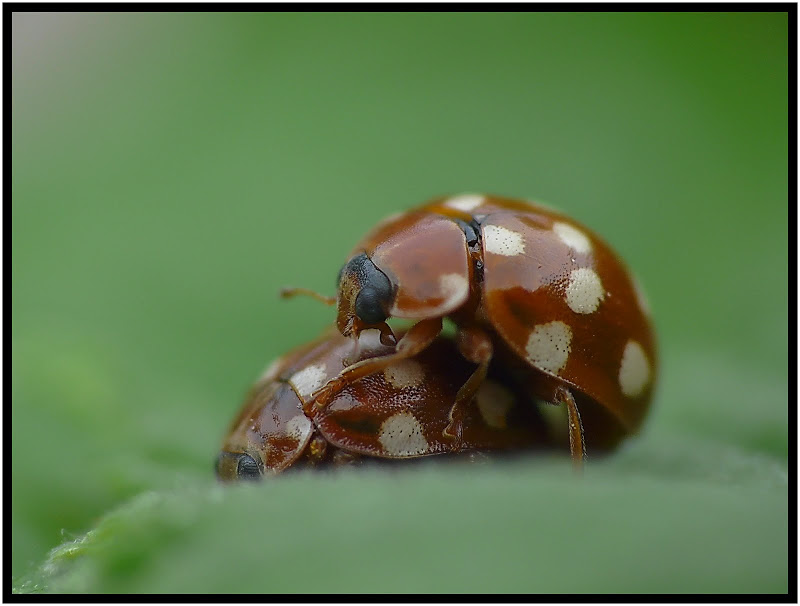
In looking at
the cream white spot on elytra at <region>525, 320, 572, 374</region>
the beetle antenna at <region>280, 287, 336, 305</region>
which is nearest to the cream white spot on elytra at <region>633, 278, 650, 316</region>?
the cream white spot on elytra at <region>525, 320, 572, 374</region>

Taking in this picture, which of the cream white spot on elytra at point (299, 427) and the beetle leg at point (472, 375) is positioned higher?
the beetle leg at point (472, 375)

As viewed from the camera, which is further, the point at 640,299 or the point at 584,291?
the point at 640,299

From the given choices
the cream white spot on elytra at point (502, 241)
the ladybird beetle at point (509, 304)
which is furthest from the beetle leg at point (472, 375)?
the cream white spot on elytra at point (502, 241)

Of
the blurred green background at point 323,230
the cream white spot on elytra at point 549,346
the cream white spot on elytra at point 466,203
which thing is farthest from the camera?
the cream white spot on elytra at point 466,203

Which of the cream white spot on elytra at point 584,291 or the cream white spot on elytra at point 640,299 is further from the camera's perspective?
the cream white spot on elytra at point 640,299

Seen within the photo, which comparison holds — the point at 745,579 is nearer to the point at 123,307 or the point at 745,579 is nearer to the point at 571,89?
the point at 123,307

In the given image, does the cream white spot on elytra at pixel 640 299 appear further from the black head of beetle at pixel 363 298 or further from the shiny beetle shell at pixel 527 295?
the black head of beetle at pixel 363 298

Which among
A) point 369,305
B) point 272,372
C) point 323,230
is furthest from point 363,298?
point 323,230

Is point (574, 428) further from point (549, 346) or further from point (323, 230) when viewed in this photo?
point (323, 230)
